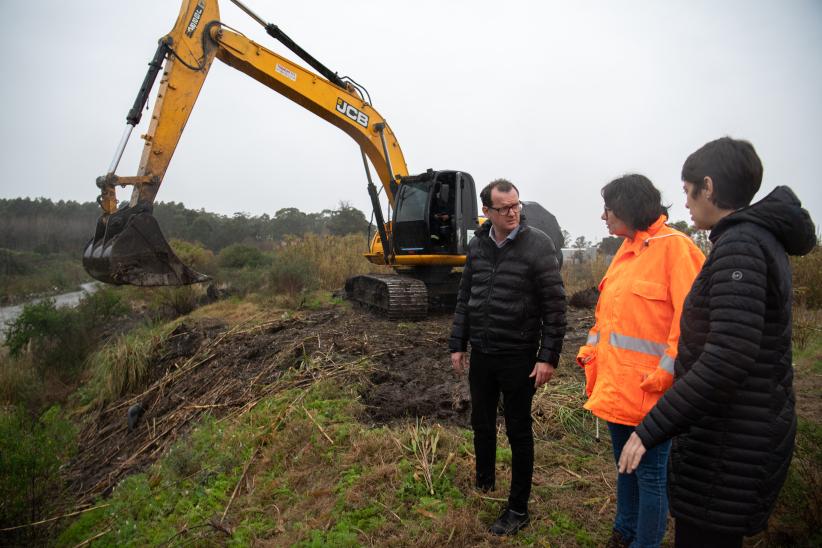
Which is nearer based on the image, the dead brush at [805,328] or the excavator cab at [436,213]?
the dead brush at [805,328]

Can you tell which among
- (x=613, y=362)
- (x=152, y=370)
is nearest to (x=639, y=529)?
(x=613, y=362)

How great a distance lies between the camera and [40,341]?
9.41 m

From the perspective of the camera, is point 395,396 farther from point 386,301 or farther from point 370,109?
point 370,109

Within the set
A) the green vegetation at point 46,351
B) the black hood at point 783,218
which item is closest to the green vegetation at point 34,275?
Answer: the green vegetation at point 46,351

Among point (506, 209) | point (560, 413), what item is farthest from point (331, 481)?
point (506, 209)

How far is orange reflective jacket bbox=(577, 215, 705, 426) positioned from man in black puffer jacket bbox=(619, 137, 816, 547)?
39 cm

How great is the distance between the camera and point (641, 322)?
2.14 meters

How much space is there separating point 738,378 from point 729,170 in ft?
2.12

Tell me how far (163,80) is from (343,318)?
4351 millimetres

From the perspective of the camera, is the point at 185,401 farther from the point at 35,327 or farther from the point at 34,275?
the point at 34,275

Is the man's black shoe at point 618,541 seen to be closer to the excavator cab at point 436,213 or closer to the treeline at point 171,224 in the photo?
the excavator cab at point 436,213

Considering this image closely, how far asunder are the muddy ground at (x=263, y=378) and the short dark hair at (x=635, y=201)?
2550 mm

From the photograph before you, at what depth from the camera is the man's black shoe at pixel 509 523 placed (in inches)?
109

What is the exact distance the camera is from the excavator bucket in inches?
216
